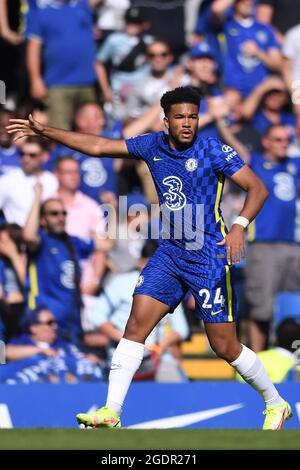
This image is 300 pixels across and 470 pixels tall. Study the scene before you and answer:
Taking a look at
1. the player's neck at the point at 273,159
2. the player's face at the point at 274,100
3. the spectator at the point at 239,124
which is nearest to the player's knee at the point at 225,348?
the player's neck at the point at 273,159

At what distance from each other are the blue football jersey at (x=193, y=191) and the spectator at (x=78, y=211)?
3319 mm

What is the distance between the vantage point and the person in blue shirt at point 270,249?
34.8ft

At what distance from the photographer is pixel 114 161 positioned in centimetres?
1098

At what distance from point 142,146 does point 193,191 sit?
46 centimetres

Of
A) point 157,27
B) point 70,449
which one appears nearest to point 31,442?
point 70,449

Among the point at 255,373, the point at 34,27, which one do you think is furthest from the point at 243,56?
the point at 255,373

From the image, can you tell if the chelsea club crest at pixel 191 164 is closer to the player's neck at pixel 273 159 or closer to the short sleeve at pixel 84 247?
the short sleeve at pixel 84 247

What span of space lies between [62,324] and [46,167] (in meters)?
1.58

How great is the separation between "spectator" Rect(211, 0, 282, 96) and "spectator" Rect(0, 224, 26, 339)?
2.88 metres

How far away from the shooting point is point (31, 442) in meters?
5.96

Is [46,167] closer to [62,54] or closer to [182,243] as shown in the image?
[62,54]

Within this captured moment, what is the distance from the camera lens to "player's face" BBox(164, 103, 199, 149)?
22.7ft

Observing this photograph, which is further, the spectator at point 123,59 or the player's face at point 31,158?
the spectator at point 123,59

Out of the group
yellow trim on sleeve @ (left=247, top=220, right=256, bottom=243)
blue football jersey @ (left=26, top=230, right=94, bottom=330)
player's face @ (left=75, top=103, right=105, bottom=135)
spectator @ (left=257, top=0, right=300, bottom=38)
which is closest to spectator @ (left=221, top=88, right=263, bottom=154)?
yellow trim on sleeve @ (left=247, top=220, right=256, bottom=243)
